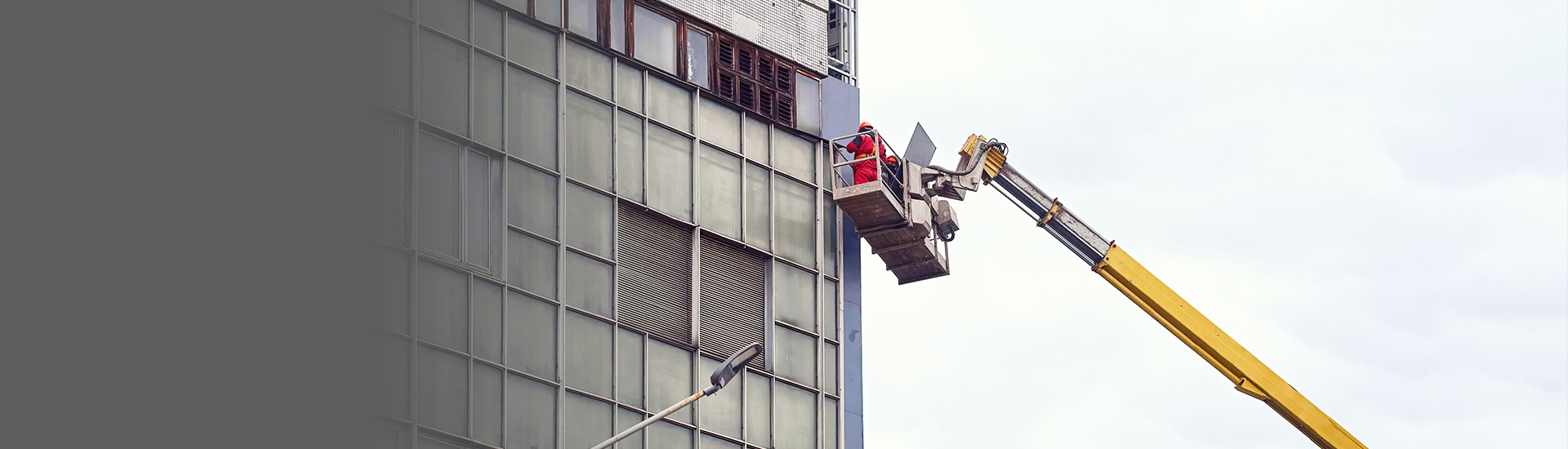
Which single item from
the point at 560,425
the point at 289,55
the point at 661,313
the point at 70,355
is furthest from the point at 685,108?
the point at 70,355

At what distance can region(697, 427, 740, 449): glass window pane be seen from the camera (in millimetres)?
41781

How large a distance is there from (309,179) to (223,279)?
66.0 inches

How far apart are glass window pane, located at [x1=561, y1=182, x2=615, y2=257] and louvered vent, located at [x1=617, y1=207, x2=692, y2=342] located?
444mm

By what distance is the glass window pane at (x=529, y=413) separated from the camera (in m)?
38.5

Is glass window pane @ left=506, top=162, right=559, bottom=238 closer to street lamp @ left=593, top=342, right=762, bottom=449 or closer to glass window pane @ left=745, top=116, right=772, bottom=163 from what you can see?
glass window pane @ left=745, top=116, right=772, bottom=163

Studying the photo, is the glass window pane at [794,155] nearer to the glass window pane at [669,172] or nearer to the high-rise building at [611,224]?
the high-rise building at [611,224]

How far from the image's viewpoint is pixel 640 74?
42.8m

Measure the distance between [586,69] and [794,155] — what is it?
5981 millimetres

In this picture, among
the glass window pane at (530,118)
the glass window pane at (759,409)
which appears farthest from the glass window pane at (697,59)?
the glass window pane at (759,409)

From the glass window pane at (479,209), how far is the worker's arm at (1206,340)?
1527 cm

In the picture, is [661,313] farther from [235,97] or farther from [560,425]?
[235,97]

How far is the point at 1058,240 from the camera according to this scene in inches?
1980

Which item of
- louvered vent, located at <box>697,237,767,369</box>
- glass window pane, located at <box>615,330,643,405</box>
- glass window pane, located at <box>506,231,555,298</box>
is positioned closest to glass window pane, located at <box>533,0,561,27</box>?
glass window pane, located at <box>506,231,555,298</box>

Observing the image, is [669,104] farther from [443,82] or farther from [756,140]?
[443,82]
